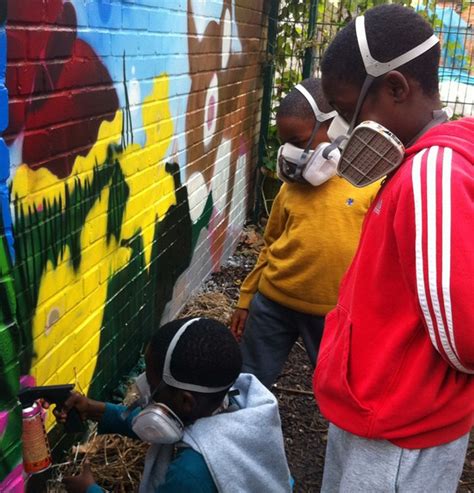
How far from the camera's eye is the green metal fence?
6590mm

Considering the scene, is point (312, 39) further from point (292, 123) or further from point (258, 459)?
point (258, 459)

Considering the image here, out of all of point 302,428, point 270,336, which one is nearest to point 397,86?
point 270,336

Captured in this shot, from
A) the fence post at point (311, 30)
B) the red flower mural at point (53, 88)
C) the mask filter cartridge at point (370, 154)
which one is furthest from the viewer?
the fence post at point (311, 30)

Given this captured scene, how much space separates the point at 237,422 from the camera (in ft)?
6.59

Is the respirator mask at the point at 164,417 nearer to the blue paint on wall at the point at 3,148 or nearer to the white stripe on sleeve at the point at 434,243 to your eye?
the blue paint on wall at the point at 3,148

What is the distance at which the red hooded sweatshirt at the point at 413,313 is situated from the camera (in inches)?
56.1

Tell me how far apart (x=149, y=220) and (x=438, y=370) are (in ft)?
7.28

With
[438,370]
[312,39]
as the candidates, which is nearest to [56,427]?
[438,370]

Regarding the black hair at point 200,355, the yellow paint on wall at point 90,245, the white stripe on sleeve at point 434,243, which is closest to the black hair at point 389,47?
the white stripe on sleeve at point 434,243

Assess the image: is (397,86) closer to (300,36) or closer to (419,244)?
(419,244)

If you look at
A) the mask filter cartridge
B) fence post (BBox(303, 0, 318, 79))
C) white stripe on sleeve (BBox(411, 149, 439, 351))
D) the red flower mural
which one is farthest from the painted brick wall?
fence post (BBox(303, 0, 318, 79))

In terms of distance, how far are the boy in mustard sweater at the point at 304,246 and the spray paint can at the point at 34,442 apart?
4.64 feet

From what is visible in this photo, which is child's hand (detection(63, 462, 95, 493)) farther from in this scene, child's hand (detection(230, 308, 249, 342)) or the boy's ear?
the boy's ear

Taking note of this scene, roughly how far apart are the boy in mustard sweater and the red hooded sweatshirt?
3.67 feet
